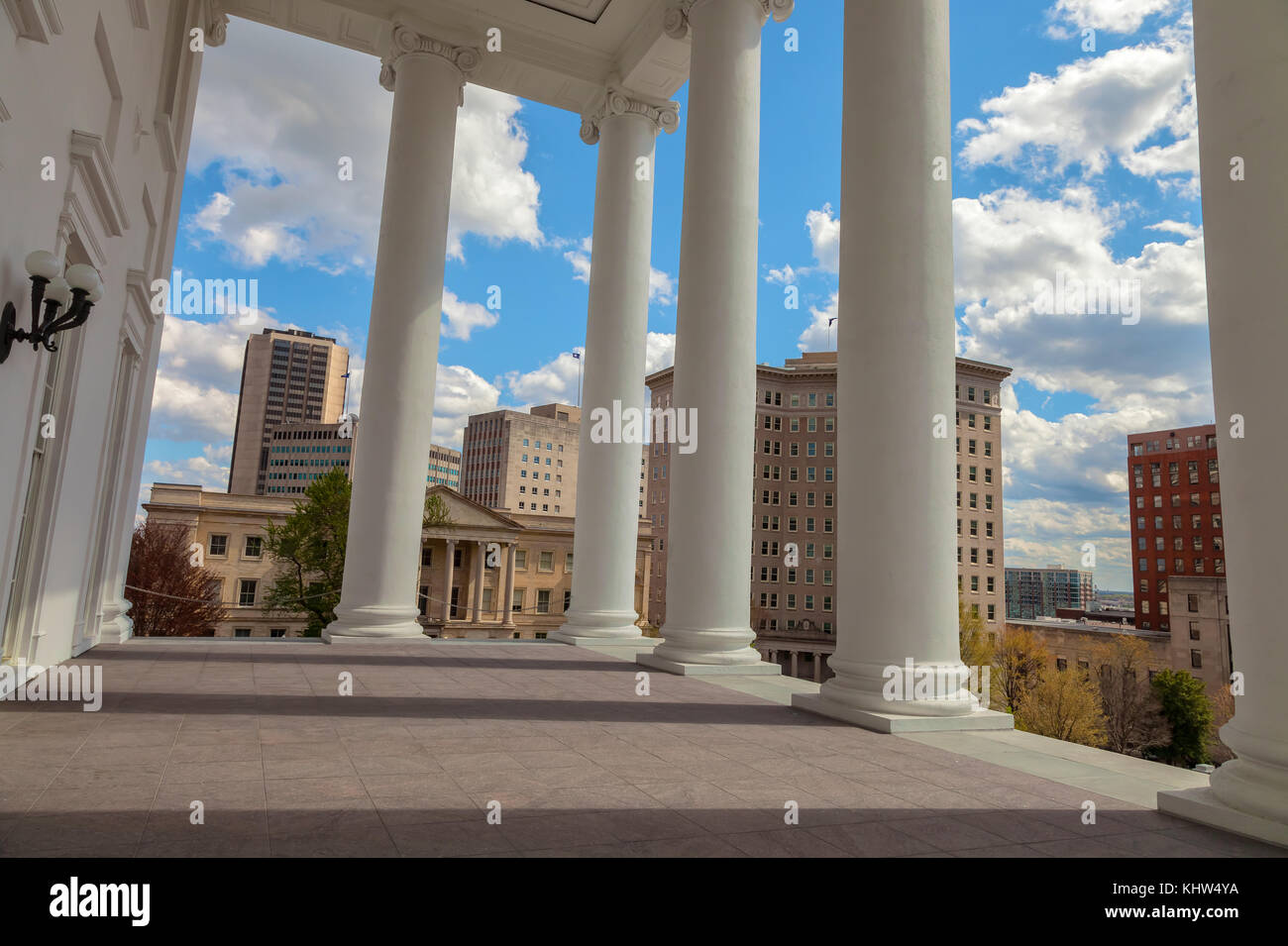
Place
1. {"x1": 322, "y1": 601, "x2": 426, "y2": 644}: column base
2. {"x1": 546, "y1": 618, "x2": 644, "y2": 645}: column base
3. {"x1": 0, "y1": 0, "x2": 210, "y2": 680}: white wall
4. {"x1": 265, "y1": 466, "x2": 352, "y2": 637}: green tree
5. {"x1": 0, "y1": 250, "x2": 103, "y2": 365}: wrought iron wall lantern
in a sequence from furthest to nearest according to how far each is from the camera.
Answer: {"x1": 265, "y1": 466, "x2": 352, "y2": 637}: green tree
{"x1": 546, "y1": 618, "x2": 644, "y2": 645}: column base
{"x1": 322, "y1": 601, "x2": 426, "y2": 644}: column base
{"x1": 0, "y1": 0, "x2": 210, "y2": 680}: white wall
{"x1": 0, "y1": 250, "x2": 103, "y2": 365}: wrought iron wall lantern

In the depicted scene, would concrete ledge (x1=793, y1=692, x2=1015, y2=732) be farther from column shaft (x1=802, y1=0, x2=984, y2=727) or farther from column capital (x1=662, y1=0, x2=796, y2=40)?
column capital (x1=662, y1=0, x2=796, y2=40)

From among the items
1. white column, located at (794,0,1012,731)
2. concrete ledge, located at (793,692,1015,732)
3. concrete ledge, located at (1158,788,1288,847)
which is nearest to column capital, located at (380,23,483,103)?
white column, located at (794,0,1012,731)

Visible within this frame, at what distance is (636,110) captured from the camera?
5631cm

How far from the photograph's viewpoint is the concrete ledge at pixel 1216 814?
14.9m

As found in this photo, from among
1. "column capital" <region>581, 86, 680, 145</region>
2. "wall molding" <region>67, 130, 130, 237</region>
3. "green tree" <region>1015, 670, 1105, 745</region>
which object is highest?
"column capital" <region>581, 86, 680, 145</region>

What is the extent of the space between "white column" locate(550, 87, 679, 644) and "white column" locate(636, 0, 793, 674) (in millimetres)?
10918

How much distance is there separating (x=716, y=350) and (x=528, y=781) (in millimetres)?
26365

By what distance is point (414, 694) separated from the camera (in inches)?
1148

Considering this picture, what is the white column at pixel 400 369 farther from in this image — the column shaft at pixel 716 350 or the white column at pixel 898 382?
the white column at pixel 898 382

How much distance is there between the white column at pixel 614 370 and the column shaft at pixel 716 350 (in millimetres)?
11466

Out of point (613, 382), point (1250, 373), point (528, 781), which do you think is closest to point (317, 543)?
point (613, 382)

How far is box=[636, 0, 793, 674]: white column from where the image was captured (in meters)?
38.3

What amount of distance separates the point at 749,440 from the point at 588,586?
17.8m
